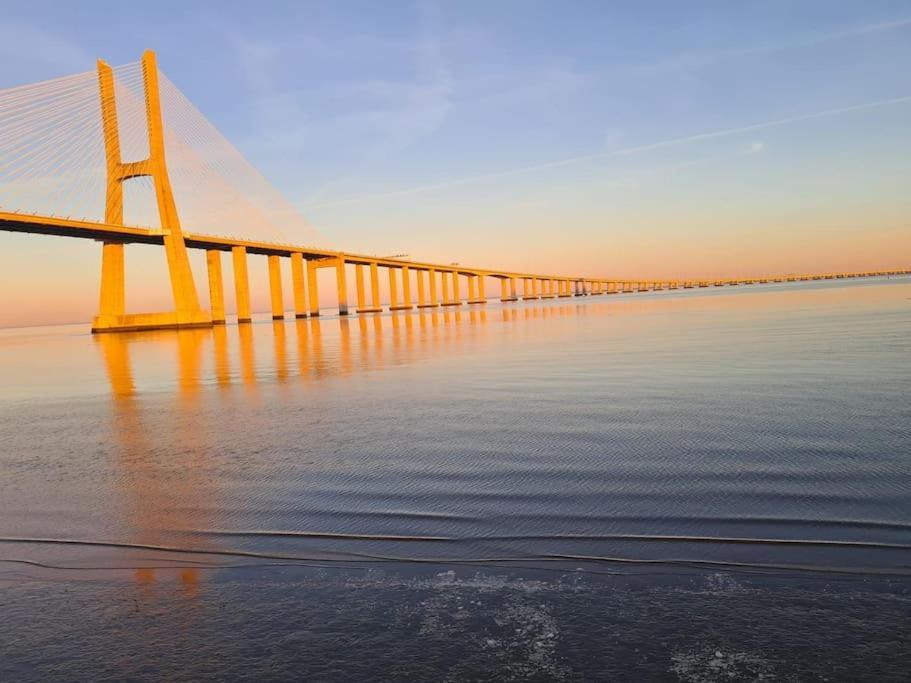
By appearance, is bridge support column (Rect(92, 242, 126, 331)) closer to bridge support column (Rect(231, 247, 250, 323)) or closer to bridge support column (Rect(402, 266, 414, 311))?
bridge support column (Rect(231, 247, 250, 323))

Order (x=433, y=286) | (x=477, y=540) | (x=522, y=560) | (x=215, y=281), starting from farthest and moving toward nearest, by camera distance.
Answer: (x=433, y=286), (x=215, y=281), (x=477, y=540), (x=522, y=560)

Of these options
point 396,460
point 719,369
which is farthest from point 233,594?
point 719,369

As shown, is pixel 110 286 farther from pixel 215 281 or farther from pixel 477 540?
pixel 477 540

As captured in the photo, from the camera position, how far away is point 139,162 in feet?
166

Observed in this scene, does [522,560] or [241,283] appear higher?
[241,283]

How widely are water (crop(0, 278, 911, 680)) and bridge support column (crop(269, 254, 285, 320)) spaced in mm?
72239

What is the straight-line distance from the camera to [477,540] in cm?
354

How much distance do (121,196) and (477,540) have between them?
55441 millimetres

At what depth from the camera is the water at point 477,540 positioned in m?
2.36

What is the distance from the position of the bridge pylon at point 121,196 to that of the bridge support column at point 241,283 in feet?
47.8

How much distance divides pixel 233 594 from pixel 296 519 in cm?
114

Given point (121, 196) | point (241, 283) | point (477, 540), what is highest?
point (121, 196)

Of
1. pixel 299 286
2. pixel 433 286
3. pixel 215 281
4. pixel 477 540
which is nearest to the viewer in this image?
pixel 477 540

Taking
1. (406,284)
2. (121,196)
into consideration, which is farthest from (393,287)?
(121,196)
